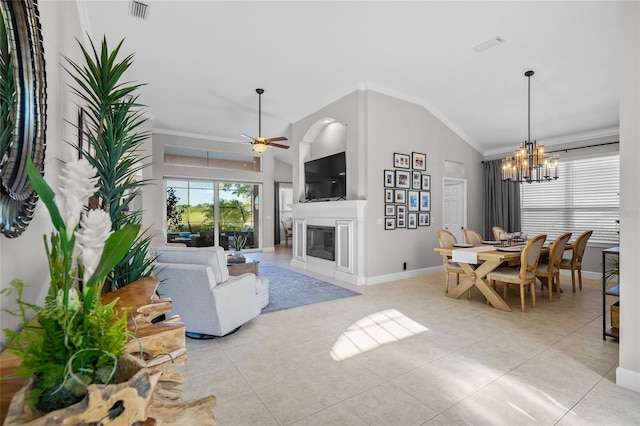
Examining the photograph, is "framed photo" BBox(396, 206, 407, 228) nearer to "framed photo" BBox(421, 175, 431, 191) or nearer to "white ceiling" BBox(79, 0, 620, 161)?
"framed photo" BBox(421, 175, 431, 191)

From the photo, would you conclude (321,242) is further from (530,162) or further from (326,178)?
(530,162)

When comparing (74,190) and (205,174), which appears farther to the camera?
(205,174)

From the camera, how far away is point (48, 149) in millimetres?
1470

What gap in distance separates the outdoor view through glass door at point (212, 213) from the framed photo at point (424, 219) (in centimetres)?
453

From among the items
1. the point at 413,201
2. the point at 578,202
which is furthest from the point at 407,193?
the point at 578,202

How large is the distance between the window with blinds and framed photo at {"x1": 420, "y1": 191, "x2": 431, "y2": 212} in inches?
90.8

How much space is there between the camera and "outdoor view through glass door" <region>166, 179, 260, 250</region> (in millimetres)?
8094

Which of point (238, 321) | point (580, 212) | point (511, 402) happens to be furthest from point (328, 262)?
point (580, 212)

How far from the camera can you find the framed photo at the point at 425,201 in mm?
5891

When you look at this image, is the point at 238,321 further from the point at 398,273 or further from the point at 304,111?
the point at 304,111

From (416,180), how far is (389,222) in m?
1.08

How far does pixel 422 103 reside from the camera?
5.91m

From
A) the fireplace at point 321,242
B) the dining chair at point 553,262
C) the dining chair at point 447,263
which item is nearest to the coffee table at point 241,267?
the fireplace at point 321,242

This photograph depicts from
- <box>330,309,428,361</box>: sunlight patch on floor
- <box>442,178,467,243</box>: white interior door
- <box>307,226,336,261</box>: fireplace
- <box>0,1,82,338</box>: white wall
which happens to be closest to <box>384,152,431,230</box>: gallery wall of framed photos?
<box>307,226,336,261</box>: fireplace
